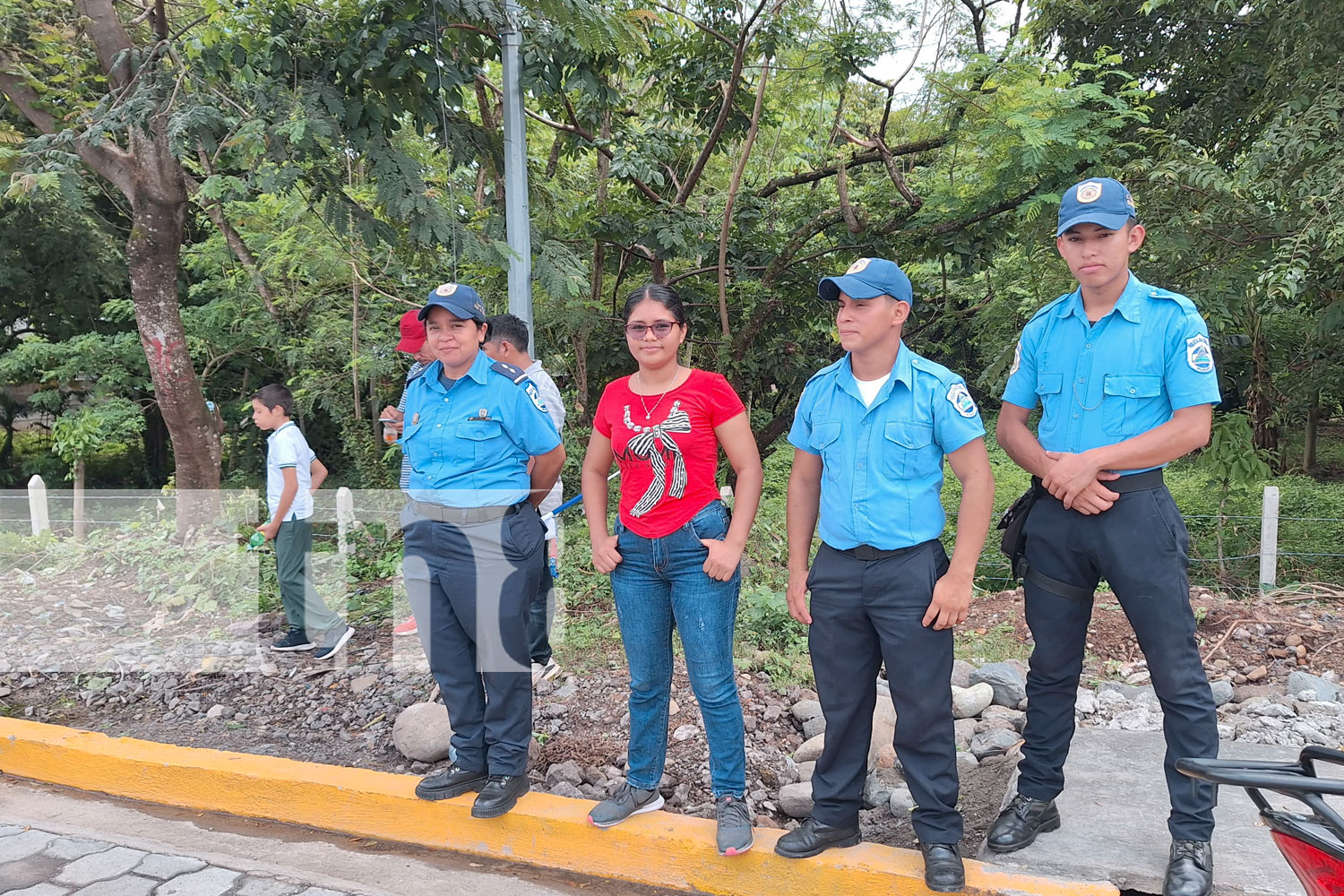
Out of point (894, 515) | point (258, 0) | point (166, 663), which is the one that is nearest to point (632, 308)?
point (894, 515)

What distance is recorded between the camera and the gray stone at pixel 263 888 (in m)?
3.00

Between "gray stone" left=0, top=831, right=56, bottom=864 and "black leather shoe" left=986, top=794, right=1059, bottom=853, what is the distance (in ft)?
10.9

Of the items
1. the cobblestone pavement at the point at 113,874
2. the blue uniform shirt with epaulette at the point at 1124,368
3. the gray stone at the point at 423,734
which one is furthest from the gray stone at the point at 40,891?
the blue uniform shirt with epaulette at the point at 1124,368

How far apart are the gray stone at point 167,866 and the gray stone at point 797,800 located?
209 cm

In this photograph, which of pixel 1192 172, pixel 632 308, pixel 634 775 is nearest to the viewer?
pixel 632 308

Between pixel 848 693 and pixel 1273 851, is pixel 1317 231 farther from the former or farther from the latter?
pixel 848 693

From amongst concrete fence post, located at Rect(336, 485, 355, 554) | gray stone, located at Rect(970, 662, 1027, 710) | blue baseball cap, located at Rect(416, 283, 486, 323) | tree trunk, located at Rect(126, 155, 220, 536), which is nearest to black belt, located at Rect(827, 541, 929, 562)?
blue baseball cap, located at Rect(416, 283, 486, 323)

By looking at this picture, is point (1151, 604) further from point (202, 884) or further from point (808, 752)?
point (202, 884)

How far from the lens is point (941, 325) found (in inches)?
360

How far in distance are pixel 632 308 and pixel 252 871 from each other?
2.34m

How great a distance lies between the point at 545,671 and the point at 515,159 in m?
2.71

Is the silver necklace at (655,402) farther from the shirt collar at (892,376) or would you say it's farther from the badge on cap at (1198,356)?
the badge on cap at (1198,356)

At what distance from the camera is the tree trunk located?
736 centimetres

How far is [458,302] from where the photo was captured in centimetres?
329
